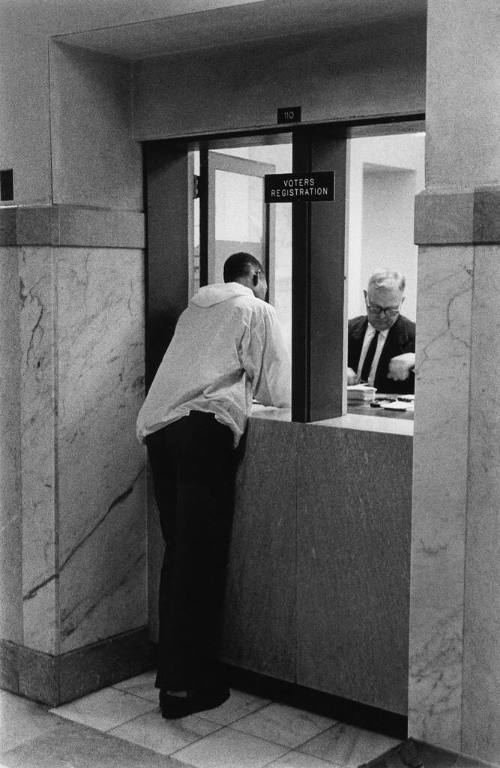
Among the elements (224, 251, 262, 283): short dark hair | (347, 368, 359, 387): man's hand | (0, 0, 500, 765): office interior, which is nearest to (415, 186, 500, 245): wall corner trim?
(0, 0, 500, 765): office interior

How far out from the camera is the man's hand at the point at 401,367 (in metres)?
5.37

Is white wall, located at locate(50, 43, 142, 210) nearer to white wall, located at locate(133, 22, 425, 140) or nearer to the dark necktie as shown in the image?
white wall, located at locate(133, 22, 425, 140)

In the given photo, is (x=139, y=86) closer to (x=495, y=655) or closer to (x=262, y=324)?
(x=262, y=324)

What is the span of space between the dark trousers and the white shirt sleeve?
232mm

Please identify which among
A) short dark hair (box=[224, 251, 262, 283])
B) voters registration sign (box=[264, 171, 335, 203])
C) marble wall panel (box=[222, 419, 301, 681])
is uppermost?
voters registration sign (box=[264, 171, 335, 203])

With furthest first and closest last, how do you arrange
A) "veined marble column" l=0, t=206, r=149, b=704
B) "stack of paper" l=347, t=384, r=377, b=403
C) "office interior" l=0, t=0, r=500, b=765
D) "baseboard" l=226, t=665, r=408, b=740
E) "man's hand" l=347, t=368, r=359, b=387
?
"man's hand" l=347, t=368, r=359, b=387
"stack of paper" l=347, t=384, r=377, b=403
"veined marble column" l=0, t=206, r=149, b=704
"baseboard" l=226, t=665, r=408, b=740
"office interior" l=0, t=0, r=500, b=765

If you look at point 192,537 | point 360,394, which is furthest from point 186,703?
point 360,394

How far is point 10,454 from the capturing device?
431cm

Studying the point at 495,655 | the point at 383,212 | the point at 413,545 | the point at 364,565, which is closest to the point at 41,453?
the point at 364,565

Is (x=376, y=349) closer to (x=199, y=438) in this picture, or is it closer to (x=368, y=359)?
(x=368, y=359)

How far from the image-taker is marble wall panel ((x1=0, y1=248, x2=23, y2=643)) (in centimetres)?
426

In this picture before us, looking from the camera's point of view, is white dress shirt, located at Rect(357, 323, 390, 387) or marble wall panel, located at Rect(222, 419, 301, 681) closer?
marble wall panel, located at Rect(222, 419, 301, 681)

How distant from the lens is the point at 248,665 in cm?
432

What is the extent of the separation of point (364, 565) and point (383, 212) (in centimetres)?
611
